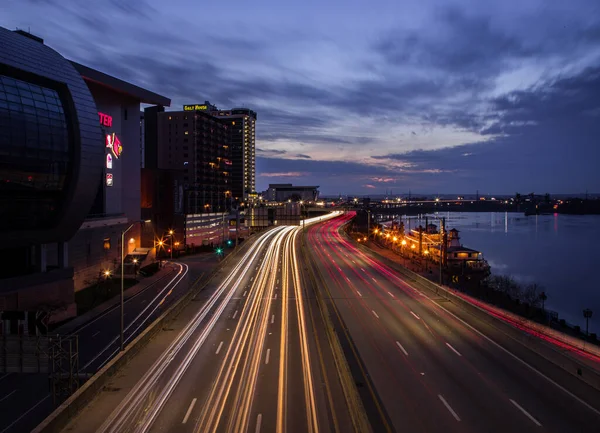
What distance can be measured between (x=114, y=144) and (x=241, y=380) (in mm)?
50082

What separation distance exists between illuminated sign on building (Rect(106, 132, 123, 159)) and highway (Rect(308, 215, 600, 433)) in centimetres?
4077

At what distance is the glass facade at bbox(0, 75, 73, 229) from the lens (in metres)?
34.1

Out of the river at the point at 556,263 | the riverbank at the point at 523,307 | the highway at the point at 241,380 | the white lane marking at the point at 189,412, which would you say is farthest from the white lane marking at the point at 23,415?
the river at the point at 556,263

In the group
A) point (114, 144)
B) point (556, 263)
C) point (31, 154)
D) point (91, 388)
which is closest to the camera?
point (91, 388)

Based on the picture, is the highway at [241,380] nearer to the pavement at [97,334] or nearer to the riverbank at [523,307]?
the pavement at [97,334]

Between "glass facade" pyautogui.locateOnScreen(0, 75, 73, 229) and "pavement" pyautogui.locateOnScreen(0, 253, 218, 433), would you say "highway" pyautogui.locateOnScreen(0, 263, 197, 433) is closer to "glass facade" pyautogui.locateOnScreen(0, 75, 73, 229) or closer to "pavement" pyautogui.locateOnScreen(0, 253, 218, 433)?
"pavement" pyautogui.locateOnScreen(0, 253, 218, 433)

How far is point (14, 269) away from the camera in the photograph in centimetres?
3856

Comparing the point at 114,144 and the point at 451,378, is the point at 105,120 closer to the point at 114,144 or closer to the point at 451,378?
the point at 114,144

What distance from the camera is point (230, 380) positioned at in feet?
66.6

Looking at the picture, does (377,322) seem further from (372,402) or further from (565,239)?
(565,239)

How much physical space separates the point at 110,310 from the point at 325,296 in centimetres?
1920

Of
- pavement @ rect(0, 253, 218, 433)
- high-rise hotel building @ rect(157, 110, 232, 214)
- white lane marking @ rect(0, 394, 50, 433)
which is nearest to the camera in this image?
white lane marking @ rect(0, 394, 50, 433)

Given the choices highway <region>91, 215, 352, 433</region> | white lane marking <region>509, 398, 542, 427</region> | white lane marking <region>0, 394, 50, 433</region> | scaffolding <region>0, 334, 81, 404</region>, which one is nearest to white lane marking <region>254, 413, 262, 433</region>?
highway <region>91, 215, 352, 433</region>

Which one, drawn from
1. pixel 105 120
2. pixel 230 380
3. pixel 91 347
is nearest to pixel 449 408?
pixel 230 380
